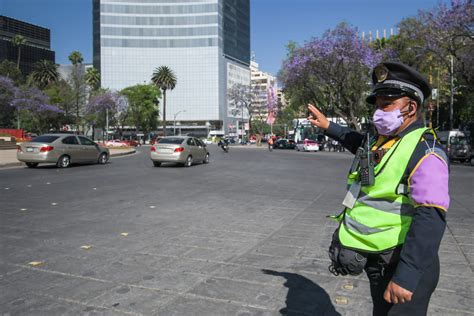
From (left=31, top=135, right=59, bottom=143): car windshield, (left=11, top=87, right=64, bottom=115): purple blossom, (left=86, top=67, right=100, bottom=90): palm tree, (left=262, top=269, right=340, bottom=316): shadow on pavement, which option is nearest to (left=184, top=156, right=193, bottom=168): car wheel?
(left=31, top=135, right=59, bottom=143): car windshield

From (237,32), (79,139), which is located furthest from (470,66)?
(237,32)

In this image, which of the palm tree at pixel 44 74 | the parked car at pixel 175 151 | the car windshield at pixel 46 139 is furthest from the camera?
the palm tree at pixel 44 74

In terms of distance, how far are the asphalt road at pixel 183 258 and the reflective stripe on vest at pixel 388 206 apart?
165cm

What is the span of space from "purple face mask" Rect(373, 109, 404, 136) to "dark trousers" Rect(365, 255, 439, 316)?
0.66m

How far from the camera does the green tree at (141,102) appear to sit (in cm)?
8306

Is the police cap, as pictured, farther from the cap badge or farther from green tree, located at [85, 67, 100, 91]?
green tree, located at [85, 67, 100, 91]

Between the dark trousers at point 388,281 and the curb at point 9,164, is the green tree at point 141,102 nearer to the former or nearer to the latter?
the curb at point 9,164

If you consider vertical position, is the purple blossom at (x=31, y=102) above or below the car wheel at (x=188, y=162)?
above

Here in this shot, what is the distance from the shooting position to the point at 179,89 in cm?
12219

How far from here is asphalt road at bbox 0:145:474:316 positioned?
3.61 meters

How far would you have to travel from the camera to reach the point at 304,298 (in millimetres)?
3758

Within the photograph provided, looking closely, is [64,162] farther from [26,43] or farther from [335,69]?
[26,43]

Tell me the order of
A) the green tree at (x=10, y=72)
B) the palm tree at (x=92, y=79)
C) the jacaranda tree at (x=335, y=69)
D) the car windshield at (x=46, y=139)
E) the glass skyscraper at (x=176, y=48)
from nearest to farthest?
the car windshield at (x=46, y=139) → the jacaranda tree at (x=335, y=69) → the green tree at (x=10, y=72) → the palm tree at (x=92, y=79) → the glass skyscraper at (x=176, y=48)

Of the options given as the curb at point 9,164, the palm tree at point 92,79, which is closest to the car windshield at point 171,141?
the curb at point 9,164
